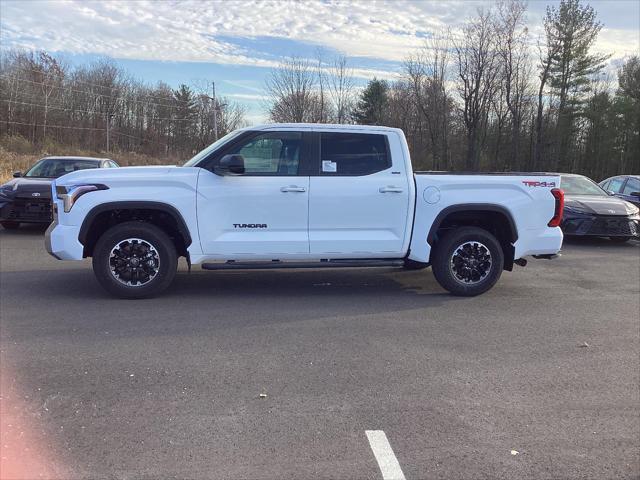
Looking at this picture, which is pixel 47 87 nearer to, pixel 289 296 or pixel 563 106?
pixel 563 106

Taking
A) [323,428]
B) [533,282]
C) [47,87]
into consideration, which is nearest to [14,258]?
[323,428]

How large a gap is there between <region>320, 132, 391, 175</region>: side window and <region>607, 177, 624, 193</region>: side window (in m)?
11.3

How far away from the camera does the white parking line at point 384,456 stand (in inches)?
113

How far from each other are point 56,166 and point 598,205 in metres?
12.4

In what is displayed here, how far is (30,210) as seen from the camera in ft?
36.6

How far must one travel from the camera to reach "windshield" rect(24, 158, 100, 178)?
483 inches

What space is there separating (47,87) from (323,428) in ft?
189

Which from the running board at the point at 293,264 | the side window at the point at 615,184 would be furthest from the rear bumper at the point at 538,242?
the side window at the point at 615,184

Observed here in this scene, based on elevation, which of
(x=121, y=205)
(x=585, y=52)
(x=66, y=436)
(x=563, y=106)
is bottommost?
(x=66, y=436)

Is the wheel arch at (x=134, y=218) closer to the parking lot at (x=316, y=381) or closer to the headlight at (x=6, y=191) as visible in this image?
the parking lot at (x=316, y=381)

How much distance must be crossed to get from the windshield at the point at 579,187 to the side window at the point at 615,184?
87.4 inches

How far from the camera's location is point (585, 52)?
128 ft

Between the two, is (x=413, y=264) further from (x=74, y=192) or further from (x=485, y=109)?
(x=485, y=109)

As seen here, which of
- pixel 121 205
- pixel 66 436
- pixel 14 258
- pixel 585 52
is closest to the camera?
pixel 66 436
